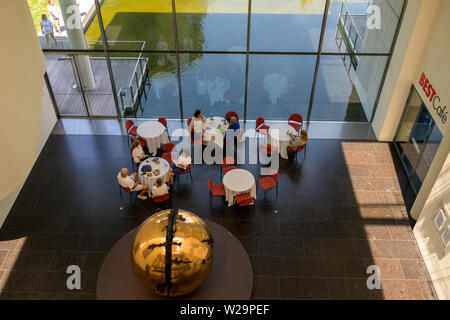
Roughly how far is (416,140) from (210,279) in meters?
7.88

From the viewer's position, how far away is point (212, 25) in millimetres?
10320

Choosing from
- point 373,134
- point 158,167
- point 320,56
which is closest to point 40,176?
point 158,167

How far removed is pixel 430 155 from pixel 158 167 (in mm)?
6266

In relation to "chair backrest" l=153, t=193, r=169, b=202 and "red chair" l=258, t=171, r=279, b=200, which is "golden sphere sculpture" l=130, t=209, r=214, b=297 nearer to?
"chair backrest" l=153, t=193, r=169, b=202

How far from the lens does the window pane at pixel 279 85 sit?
35.9 ft

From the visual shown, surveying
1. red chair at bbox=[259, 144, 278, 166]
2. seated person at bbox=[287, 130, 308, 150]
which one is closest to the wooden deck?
red chair at bbox=[259, 144, 278, 166]

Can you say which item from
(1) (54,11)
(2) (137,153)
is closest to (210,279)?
(2) (137,153)

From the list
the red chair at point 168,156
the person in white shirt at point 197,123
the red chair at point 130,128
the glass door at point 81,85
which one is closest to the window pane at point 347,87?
the person in white shirt at point 197,123

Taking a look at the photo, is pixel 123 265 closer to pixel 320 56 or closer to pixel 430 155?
pixel 430 155

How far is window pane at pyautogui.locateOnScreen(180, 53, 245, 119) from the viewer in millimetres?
10922

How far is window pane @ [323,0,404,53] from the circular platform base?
7675 millimetres

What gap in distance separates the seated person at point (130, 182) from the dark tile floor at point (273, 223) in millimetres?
364

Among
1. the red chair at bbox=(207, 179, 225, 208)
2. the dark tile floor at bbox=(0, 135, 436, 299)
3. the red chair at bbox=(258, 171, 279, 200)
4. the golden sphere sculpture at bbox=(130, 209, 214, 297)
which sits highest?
the golden sphere sculpture at bbox=(130, 209, 214, 297)

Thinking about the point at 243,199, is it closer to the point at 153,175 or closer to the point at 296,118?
the point at 153,175
